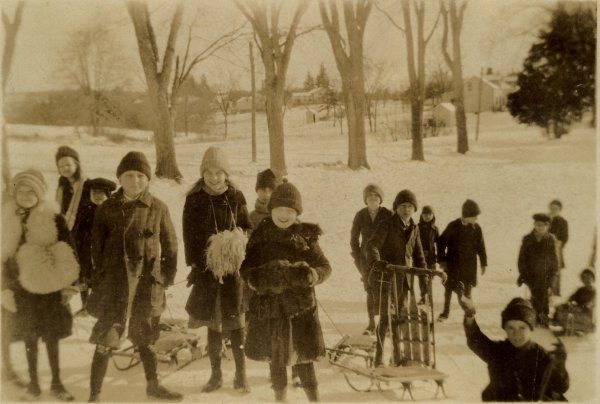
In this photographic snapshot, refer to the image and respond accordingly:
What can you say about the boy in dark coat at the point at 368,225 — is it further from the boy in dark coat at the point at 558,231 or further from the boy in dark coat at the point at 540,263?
the boy in dark coat at the point at 558,231

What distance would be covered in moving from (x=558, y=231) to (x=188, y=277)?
3.49 metres

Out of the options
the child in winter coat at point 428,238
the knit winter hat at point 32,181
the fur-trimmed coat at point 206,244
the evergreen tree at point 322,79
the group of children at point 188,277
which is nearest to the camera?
the group of children at point 188,277

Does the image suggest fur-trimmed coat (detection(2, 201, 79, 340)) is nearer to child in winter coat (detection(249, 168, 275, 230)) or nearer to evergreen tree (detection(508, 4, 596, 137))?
child in winter coat (detection(249, 168, 275, 230))

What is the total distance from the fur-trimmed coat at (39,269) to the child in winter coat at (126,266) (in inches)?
13.6

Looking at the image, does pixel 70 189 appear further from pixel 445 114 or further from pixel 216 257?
pixel 445 114

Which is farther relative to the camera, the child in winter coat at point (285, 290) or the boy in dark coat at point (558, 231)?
the boy in dark coat at point (558, 231)

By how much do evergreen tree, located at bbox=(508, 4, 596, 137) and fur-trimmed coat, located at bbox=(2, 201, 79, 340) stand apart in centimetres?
436

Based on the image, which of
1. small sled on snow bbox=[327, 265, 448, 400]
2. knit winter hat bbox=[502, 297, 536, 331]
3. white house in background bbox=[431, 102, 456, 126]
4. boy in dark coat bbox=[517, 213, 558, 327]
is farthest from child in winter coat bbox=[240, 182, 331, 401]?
white house in background bbox=[431, 102, 456, 126]

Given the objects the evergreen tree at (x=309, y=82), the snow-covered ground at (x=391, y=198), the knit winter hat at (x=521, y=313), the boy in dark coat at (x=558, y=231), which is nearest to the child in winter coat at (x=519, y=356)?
the knit winter hat at (x=521, y=313)

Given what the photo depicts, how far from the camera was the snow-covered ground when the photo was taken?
134 inches

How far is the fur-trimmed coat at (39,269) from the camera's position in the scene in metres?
3.11

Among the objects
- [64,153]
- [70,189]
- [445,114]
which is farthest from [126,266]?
[445,114]

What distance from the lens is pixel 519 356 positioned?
2.86 metres

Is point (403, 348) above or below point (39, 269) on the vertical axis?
below
